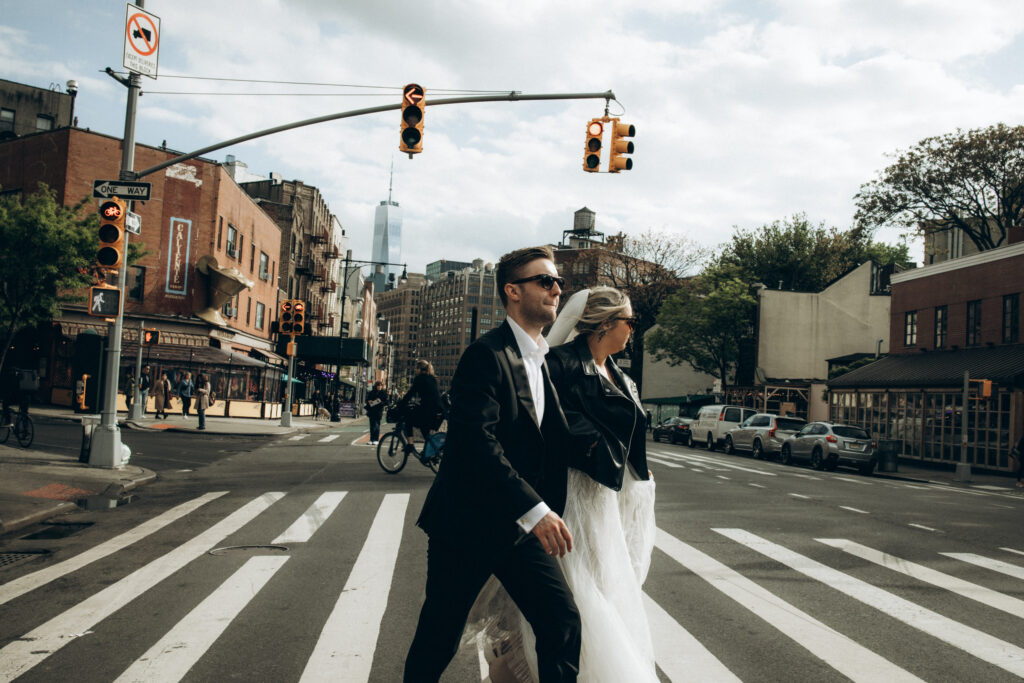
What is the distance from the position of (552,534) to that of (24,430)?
1565 cm

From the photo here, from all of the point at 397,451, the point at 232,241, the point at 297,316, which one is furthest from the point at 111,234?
the point at 232,241

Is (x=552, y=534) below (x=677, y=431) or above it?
above

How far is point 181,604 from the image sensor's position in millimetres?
5605

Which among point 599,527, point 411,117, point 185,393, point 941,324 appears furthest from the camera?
point 941,324

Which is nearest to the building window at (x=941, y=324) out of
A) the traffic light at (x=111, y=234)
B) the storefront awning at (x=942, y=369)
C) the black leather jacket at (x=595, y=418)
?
the storefront awning at (x=942, y=369)

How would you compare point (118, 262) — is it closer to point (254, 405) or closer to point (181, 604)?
point (181, 604)

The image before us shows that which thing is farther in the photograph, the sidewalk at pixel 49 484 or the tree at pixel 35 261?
the tree at pixel 35 261

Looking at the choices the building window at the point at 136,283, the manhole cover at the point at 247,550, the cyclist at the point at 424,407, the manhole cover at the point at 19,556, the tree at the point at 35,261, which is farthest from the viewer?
the building window at the point at 136,283

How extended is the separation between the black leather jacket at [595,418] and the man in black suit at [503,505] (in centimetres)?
10

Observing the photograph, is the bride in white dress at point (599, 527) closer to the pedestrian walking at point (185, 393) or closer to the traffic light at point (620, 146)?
the traffic light at point (620, 146)

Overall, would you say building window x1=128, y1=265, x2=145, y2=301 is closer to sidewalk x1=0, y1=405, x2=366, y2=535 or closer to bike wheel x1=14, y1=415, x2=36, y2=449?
sidewalk x1=0, y1=405, x2=366, y2=535

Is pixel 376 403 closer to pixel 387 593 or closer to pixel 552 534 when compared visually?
pixel 387 593

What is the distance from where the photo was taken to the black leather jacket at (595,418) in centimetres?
321

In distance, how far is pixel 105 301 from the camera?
13.8 m
